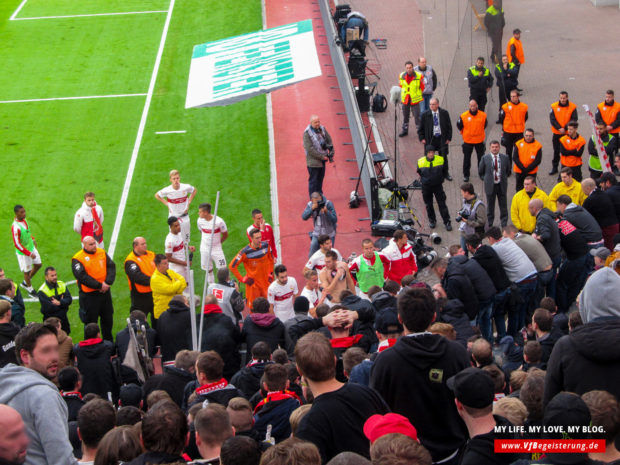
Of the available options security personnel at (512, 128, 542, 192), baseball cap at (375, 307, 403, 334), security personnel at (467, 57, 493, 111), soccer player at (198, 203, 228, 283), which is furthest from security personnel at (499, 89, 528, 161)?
baseball cap at (375, 307, 403, 334)

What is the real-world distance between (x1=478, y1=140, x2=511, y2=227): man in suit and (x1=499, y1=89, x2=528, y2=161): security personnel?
196 centimetres

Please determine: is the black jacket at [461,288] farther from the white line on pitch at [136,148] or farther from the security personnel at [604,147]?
the white line on pitch at [136,148]

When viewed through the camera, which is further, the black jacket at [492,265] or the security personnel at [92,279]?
the security personnel at [92,279]

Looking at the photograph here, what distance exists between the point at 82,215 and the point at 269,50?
24.3 feet

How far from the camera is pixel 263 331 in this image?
855 cm

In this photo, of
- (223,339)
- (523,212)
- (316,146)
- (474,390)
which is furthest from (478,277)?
(316,146)

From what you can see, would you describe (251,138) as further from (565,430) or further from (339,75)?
(565,430)

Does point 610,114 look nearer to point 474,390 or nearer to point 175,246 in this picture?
point 175,246

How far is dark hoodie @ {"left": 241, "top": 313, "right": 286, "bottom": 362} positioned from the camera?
8523 mm

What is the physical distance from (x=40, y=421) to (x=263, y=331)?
441 cm

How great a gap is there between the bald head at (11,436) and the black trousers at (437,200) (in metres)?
10.1

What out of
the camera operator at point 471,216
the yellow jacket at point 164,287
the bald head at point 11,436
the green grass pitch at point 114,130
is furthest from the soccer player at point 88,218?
the bald head at point 11,436

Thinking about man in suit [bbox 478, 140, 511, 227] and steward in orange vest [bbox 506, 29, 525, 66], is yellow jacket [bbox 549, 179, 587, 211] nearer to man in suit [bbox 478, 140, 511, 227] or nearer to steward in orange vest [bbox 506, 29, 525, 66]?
man in suit [bbox 478, 140, 511, 227]

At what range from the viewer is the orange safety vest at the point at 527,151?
13.5 meters
